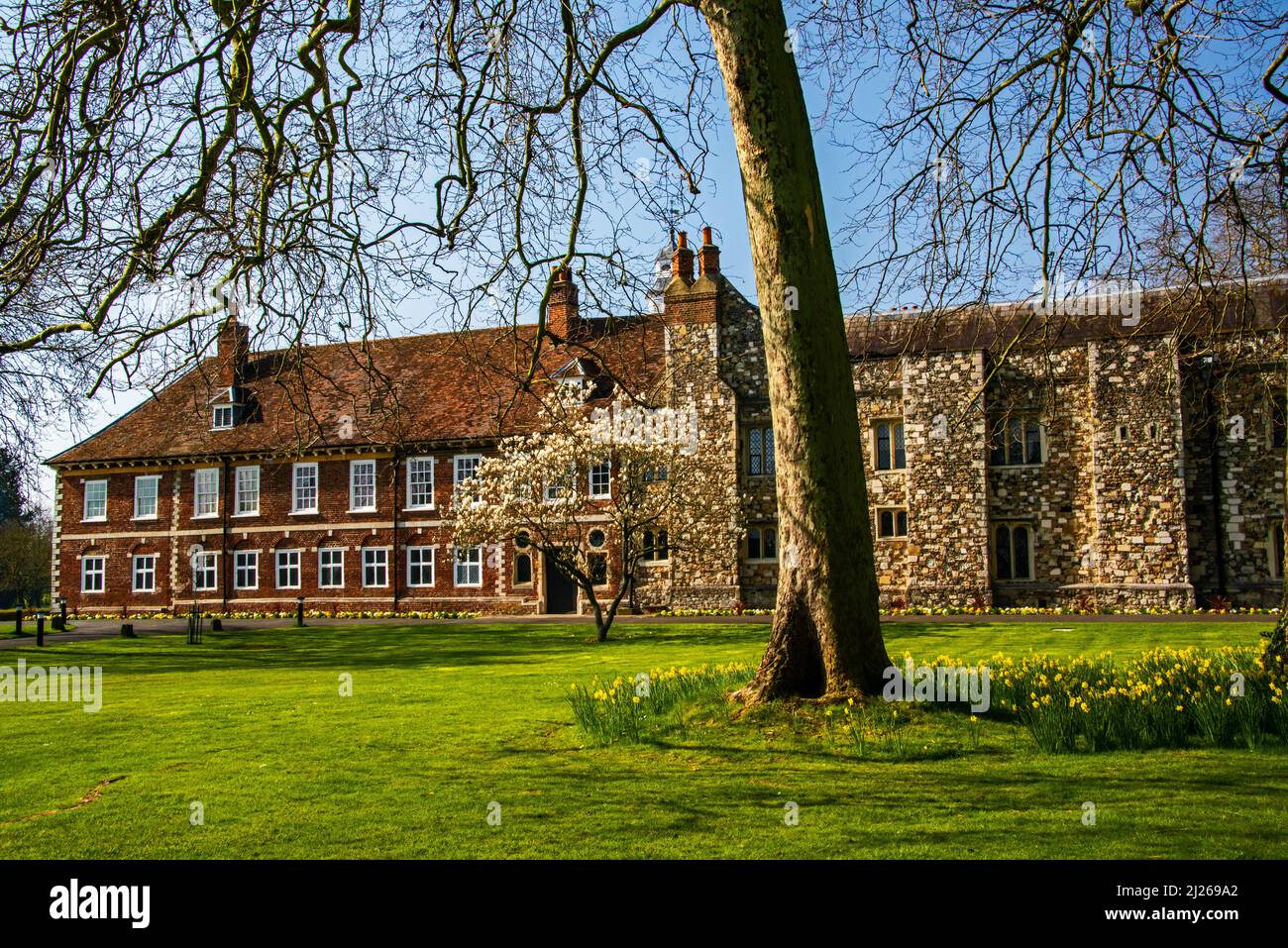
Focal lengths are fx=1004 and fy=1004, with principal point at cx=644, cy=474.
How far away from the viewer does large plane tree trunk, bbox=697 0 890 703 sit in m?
8.38

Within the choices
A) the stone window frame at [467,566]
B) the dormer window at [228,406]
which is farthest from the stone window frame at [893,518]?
the dormer window at [228,406]

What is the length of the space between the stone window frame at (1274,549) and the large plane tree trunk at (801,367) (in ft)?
86.2

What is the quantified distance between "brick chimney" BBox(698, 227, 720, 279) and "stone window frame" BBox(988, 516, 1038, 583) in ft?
40.0

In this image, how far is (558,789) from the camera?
7.20 metres

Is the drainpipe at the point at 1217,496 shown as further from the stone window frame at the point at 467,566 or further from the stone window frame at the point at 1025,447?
the stone window frame at the point at 467,566

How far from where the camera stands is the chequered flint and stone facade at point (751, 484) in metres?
29.8

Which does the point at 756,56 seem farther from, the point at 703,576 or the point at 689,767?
the point at 703,576

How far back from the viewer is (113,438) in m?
40.5

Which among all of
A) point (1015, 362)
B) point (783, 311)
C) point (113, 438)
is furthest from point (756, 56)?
point (113, 438)

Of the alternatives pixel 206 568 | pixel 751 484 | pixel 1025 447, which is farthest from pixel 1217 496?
pixel 206 568

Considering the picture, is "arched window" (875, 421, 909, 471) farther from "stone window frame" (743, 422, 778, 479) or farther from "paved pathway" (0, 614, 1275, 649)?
"paved pathway" (0, 614, 1275, 649)

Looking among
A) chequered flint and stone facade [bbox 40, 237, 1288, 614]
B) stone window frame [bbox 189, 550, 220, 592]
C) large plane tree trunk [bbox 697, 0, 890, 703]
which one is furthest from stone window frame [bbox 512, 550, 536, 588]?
large plane tree trunk [bbox 697, 0, 890, 703]

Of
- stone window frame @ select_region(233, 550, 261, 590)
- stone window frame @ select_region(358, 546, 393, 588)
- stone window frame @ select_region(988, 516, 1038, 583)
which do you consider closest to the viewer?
stone window frame @ select_region(988, 516, 1038, 583)
